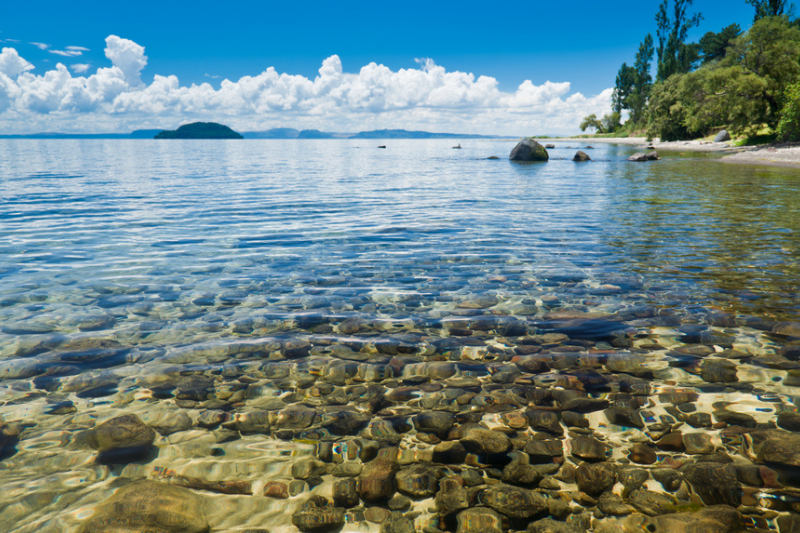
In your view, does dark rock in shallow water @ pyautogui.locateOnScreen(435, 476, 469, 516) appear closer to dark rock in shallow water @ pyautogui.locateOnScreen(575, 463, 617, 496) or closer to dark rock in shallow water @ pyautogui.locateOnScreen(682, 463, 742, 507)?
dark rock in shallow water @ pyautogui.locateOnScreen(575, 463, 617, 496)

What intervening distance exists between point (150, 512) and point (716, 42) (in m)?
157

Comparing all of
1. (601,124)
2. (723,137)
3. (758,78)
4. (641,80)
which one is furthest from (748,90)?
(601,124)

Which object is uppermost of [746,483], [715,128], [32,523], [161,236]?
[715,128]

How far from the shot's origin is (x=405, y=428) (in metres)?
4.35

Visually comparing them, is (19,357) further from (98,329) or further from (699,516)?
(699,516)

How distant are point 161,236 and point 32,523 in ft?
36.7

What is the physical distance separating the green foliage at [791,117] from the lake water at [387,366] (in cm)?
4510

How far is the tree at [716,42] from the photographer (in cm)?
11650

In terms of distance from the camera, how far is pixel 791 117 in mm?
45281

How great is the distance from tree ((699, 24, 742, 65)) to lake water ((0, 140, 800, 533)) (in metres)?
141

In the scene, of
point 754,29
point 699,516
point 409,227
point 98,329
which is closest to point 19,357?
point 98,329

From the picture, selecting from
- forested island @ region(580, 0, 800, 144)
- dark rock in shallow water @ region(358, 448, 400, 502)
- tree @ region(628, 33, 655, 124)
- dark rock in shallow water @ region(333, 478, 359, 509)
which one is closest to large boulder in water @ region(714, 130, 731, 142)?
forested island @ region(580, 0, 800, 144)

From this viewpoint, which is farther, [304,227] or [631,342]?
[304,227]

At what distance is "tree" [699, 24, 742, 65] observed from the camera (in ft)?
382
